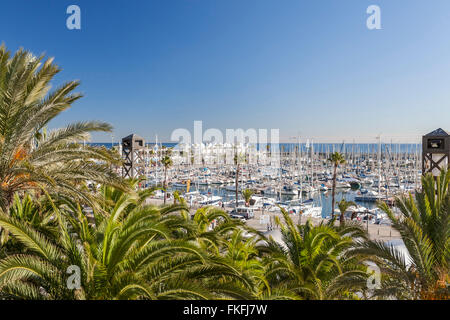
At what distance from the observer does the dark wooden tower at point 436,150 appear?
995 cm

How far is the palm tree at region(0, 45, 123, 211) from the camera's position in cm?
550

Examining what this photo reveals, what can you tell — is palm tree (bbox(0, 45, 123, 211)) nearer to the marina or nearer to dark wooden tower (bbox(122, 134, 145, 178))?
dark wooden tower (bbox(122, 134, 145, 178))

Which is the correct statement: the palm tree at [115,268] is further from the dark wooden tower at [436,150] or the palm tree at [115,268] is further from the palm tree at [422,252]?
the dark wooden tower at [436,150]

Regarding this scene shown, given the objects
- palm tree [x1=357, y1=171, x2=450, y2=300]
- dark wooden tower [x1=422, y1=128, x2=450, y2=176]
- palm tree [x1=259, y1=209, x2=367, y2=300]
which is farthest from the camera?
dark wooden tower [x1=422, y1=128, x2=450, y2=176]

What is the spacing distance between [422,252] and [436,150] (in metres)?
6.49

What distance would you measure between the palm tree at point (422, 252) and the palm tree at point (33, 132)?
6.02 m

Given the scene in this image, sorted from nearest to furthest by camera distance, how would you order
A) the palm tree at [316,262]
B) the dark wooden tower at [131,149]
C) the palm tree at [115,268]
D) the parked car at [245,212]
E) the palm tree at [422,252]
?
1. the palm tree at [115,268]
2. the palm tree at [422,252]
3. the palm tree at [316,262]
4. the dark wooden tower at [131,149]
5. the parked car at [245,212]

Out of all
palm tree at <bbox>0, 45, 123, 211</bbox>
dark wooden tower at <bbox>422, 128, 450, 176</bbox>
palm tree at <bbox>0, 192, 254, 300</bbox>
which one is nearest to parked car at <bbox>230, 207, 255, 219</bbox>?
dark wooden tower at <bbox>422, 128, 450, 176</bbox>

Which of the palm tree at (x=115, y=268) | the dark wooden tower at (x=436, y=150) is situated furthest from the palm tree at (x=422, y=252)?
the dark wooden tower at (x=436, y=150)

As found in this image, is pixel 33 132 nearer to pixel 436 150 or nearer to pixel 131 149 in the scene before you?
pixel 131 149

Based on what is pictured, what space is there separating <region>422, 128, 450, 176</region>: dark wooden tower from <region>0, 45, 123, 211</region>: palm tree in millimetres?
10748

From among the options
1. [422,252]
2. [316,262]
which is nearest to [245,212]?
[316,262]

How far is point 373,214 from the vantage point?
3259 cm
